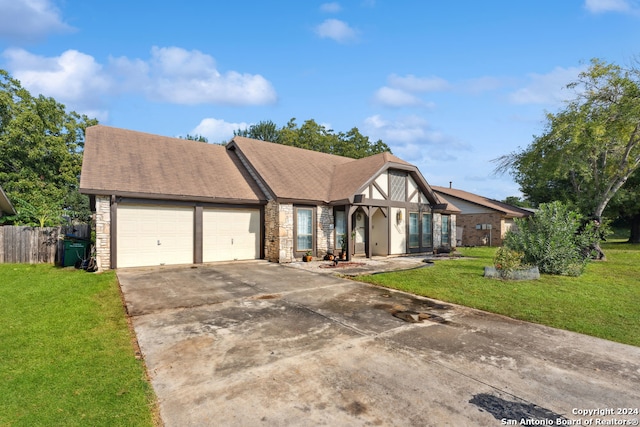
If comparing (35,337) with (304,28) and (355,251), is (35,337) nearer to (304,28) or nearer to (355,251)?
(304,28)

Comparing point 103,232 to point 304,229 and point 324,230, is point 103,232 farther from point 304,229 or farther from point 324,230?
point 324,230

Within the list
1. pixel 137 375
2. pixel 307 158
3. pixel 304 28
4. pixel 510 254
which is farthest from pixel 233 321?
pixel 307 158

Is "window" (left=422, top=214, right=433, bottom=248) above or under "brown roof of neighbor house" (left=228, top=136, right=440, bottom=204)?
under

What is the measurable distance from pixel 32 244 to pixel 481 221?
26.6m

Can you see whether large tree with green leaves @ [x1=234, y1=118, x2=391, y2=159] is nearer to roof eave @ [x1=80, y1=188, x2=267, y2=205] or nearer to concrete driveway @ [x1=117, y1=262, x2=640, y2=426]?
roof eave @ [x1=80, y1=188, x2=267, y2=205]

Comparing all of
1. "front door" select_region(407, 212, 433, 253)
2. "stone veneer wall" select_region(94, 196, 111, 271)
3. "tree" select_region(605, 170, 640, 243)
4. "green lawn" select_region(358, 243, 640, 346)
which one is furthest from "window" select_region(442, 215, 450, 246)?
"stone veneer wall" select_region(94, 196, 111, 271)

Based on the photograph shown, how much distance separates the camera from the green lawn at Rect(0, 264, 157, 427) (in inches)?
119

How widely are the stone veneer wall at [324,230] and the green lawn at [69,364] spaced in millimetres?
8917

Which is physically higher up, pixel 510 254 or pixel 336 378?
pixel 510 254

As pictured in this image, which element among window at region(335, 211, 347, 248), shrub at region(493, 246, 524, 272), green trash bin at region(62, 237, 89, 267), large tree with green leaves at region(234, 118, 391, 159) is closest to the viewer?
shrub at region(493, 246, 524, 272)

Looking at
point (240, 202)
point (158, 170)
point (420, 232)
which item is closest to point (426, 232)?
point (420, 232)

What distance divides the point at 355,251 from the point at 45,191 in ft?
77.1

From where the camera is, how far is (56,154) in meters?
24.8

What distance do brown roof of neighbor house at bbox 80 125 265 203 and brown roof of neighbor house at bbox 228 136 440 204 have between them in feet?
3.12
